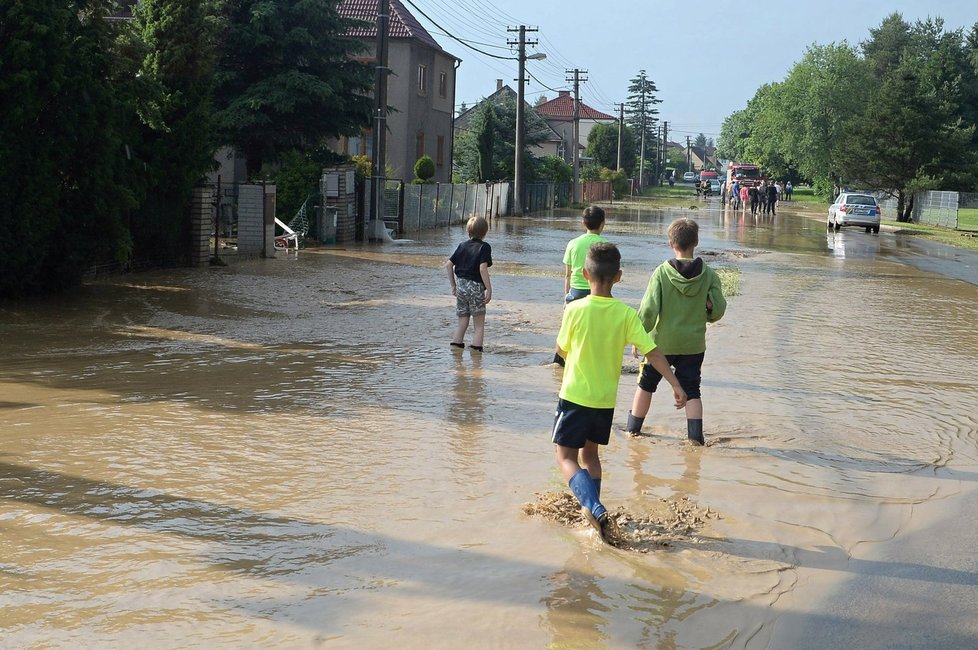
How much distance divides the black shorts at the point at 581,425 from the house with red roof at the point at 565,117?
9772cm

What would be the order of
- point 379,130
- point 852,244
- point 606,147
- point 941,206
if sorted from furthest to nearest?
1. point 606,147
2. point 941,206
3. point 852,244
4. point 379,130

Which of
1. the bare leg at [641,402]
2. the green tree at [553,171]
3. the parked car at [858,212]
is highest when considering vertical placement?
the green tree at [553,171]

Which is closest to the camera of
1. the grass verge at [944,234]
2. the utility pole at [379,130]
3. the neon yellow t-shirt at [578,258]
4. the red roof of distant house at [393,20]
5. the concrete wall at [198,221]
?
the neon yellow t-shirt at [578,258]

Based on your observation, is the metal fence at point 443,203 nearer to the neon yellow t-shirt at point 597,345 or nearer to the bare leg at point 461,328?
the bare leg at point 461,328

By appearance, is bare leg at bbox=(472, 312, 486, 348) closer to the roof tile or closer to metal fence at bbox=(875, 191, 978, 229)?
metal fence at bbox=(875, 191, 978, 229)

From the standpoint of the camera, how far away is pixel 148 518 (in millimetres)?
5609

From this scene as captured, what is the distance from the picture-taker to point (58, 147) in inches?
519

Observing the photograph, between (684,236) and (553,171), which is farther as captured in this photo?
(553,171)

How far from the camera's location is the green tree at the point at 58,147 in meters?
12.5

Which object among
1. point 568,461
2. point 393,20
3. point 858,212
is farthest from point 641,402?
point 393,20

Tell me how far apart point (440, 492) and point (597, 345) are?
143cm

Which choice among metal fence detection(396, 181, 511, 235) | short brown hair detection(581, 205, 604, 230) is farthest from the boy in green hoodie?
metal fence detection(396, 181, 511, 235)

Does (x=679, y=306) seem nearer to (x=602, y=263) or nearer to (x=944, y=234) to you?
(x=602, y=263)

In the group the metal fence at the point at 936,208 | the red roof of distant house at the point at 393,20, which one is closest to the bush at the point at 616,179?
the metal fence at the point at 936,208
